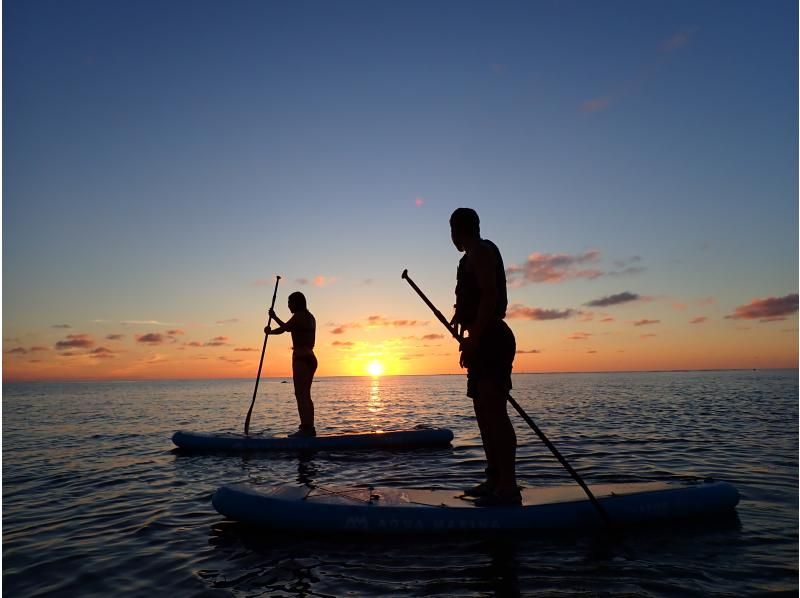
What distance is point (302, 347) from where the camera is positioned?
12.0 metres

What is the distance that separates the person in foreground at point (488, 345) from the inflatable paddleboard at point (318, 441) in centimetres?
609

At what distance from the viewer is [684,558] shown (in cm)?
504

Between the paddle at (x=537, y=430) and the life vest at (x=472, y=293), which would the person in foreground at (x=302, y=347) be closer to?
the paddle at (x=537, y=430)

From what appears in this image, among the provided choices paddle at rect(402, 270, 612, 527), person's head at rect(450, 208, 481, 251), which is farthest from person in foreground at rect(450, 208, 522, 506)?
paddle at rect(402, 270, 612, 527)

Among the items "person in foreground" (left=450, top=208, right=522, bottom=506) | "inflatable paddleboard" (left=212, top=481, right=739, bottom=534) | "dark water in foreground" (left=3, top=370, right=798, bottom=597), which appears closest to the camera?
"dark water in foreground" (left=3, top=370, right=798, bottom=597)

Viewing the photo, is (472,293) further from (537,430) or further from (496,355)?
(537,430)

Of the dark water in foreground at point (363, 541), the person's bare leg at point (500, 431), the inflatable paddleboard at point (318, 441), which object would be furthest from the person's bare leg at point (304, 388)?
the person's bare leg at point (500, 431)

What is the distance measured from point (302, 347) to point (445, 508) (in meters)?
6.84

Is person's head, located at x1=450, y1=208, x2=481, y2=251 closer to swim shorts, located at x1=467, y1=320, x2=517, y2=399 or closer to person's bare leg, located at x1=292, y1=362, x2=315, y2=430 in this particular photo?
swim shorts, located at x1=467, y1=320, x2=517, y2=399

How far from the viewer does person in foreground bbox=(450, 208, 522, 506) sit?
5.83 m

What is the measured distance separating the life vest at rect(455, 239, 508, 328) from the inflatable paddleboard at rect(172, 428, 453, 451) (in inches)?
262

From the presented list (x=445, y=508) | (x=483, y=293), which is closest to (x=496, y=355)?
(x=483, y=293)

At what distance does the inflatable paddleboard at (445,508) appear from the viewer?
570cm

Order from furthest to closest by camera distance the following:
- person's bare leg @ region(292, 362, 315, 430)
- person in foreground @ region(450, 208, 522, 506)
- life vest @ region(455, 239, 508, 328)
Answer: person's bare leg @ region(292, 362, 315, 430), life vest @ region(455, 239, 508, 328), person in foreground @ region(450, 208, 522, 506)
